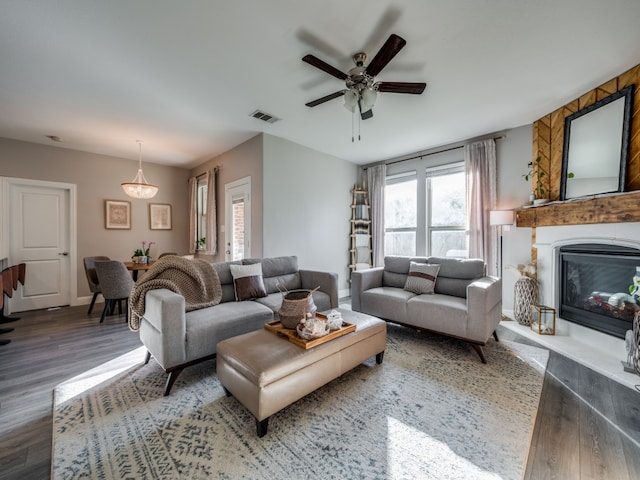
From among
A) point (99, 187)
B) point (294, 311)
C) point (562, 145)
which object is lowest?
point (294, 311)

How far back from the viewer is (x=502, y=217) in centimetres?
352

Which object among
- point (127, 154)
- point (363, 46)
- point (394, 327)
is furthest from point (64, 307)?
point (363, 46)

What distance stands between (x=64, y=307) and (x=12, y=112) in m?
3.04

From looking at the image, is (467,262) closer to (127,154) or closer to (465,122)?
(465,122)

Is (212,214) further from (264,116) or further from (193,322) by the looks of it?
(193,322)

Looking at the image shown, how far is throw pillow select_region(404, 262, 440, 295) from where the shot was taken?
3209 millimetres

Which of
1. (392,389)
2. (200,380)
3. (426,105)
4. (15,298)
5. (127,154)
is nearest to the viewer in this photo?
(392,389)

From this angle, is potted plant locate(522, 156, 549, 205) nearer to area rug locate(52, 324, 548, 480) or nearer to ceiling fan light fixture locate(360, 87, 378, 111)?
area rug locate(52, 324, 548, 480)

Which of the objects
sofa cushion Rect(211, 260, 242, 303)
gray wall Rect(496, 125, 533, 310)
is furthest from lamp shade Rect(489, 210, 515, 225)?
sofa cushion Rect(211, 260, 242, 303)

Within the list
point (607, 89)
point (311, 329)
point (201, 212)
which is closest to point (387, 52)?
point (311, 329)

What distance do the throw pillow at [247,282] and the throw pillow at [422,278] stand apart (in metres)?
1.83

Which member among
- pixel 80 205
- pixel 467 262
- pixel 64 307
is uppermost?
pixel 80 205

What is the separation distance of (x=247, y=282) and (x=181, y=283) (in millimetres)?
691

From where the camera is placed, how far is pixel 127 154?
4918mm
